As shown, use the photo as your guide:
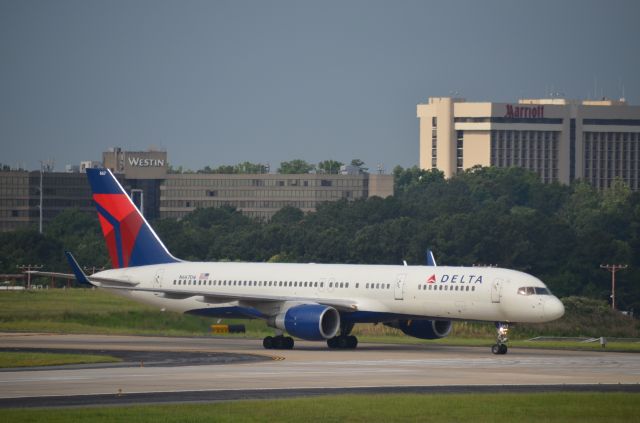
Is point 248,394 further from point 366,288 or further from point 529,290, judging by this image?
point 366,288

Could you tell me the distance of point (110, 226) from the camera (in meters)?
78.7

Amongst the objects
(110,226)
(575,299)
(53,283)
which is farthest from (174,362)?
(53,283)

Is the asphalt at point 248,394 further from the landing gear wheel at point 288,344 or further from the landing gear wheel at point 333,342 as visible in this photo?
the landing gear wheel at point 333,342

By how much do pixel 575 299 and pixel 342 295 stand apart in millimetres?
34289

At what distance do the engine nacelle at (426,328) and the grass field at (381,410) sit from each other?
26.7 meters

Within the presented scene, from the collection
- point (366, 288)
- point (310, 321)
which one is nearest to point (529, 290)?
point (366, 288)

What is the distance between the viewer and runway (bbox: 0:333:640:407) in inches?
1845

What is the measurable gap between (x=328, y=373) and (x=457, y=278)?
14.9 meters

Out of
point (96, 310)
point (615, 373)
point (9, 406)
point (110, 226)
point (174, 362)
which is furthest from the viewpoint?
point (96, 310)

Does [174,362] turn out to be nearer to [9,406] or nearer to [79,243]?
[9,406]

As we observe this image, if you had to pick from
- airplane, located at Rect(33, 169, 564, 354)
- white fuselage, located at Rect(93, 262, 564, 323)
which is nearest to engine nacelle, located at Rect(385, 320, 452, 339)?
airplane, located at Rect(33, 169, 564, 354)

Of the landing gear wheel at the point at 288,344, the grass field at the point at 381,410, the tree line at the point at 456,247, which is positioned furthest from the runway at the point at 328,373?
the tree line at the point at 456,247

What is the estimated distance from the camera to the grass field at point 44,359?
186 ft

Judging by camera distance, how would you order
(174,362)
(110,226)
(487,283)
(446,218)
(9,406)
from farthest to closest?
1. (446,218)
2. (110,226)
3. (487,283)
4. (174,362)
5. (9,406)
